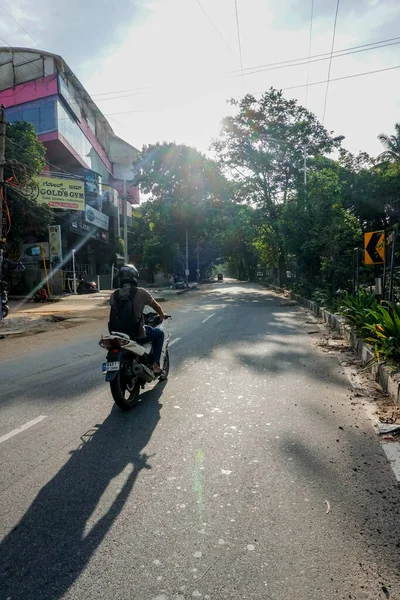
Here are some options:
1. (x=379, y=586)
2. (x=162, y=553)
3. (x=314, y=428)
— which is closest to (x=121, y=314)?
(x=314, y=428)

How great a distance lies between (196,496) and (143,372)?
249 cm

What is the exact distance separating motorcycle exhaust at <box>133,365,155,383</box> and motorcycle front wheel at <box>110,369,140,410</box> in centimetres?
10

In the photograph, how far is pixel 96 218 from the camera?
35.0 meters

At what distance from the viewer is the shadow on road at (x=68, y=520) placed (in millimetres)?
2332

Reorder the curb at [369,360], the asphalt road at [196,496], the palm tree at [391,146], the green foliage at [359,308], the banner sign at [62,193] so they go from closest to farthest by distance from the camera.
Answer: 1. the asphalt road at [196,496]
2. the curb at [369,360]
3. the green foliage at [359,308]
4. the banner sign at [62,193]
5. the palm tree at [391,146]

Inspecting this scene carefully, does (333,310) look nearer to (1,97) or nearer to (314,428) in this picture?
(314,428)

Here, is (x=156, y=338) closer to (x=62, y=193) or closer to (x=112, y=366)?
(x=112, y=366)

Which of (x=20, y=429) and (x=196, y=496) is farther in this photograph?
(x=20, y=429)

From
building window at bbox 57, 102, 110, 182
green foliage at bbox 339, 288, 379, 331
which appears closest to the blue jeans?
green foliage at bbox 339, 288, 379, 331

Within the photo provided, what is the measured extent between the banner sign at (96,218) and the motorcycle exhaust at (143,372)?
92.7 ft

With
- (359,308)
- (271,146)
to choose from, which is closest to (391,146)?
(271,146)

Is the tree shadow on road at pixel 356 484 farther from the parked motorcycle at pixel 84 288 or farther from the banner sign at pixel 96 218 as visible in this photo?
the banner sign at pixel 96 218

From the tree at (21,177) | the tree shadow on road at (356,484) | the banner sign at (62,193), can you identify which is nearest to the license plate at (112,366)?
the tree shadow on road at (356,484)

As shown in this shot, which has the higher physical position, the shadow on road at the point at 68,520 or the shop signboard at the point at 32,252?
the shop signboard at the point at 32,252
